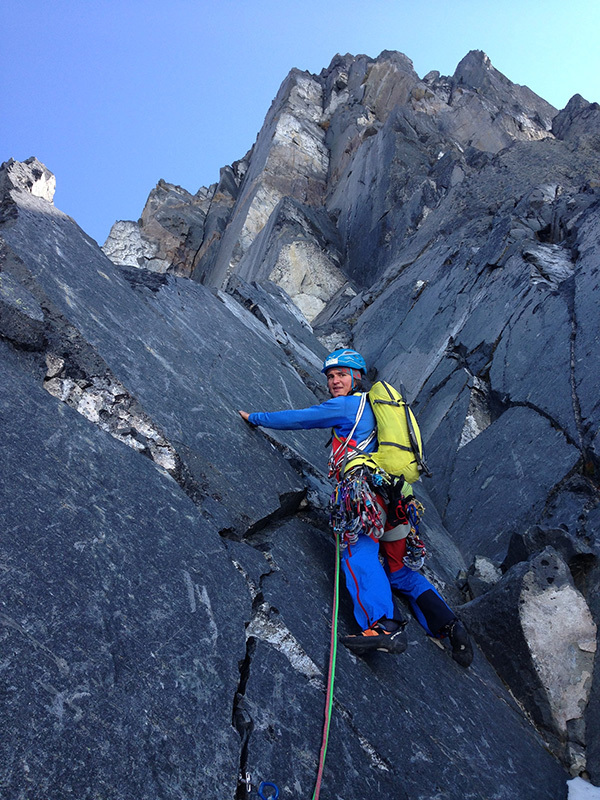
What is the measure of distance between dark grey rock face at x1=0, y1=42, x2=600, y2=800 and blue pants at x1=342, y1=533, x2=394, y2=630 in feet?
0.87

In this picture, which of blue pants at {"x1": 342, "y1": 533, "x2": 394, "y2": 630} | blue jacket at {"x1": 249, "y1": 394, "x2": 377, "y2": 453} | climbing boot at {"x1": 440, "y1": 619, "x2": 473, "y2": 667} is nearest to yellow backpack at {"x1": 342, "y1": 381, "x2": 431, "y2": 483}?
Result: blue jacket at {"x1": 249, "y1": 394, "x2": 377, "y2": 453}

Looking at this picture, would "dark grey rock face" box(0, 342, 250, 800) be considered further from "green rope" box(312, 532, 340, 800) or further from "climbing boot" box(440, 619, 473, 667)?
"climbing boot" box(440, 619, 473, 667)

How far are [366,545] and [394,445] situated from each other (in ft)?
2.67

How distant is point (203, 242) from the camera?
3234cm

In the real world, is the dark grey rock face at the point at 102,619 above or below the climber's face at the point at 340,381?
below

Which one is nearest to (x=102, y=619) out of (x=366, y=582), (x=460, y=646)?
(x=366, y=582)

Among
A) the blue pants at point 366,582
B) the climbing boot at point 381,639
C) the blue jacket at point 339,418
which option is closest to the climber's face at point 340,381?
the blue jacket at point 339,418

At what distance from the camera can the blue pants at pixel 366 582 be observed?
3539 millimetres

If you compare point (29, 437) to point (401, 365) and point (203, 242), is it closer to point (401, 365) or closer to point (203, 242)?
point (401, 365)

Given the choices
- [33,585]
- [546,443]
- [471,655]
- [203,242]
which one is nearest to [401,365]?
[546,443]

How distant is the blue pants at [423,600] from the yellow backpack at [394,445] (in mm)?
771

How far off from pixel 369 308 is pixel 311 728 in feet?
38.3

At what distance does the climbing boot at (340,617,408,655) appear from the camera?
3316 millimetres

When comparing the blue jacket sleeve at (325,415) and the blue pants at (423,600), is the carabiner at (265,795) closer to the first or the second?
the blue pants at (423,600)
